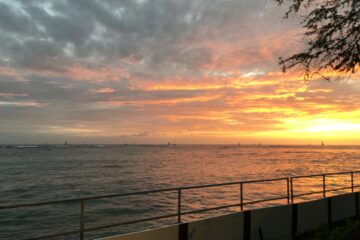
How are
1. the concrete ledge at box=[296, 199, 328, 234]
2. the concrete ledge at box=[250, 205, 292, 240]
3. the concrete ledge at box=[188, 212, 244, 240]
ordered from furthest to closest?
1. the concrete ledge at box=[296, 199, 328, 234]
2. the concrete ledge at box=[250, 205, 292, 240]
3. the concrete ledge at box=[188, 212, 244, 240]

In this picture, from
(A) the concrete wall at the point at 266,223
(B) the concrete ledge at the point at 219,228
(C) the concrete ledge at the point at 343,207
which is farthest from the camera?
(C) the concrete ledge at the point at 343,207

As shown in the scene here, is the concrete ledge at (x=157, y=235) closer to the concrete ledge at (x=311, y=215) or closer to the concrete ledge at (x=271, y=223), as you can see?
the concrete ledge at (x=271, y=223)

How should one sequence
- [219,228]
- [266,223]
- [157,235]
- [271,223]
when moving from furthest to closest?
[271,223] < [266,223] < [219,228] < [157,235]

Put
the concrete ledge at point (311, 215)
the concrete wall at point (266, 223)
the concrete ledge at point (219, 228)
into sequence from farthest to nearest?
the concrete ledge at point (311, 215) < the concrete ledge at point (219, 228) < the concrete wall at point (266, 223)

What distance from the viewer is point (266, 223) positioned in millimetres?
8273

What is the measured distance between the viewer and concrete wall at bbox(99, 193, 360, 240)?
6836 mm

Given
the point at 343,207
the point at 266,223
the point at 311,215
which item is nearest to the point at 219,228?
the point at 266,223

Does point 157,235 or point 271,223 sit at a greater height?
point 157,235

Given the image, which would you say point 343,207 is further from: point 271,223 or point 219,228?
point 219,228

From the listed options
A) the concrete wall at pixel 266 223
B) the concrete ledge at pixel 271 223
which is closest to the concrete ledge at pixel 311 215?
the concrete wall at pixel 266 223

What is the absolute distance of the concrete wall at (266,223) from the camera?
269 inches

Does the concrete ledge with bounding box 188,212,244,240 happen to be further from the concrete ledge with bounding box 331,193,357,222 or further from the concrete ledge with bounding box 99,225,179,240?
the concrete ledge with bounding box 331,193,357,222

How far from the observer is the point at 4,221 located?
65.2 feet

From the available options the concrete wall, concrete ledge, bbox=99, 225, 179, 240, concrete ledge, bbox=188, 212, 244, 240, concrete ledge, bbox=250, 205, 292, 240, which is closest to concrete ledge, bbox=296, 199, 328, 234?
the concrete wall
